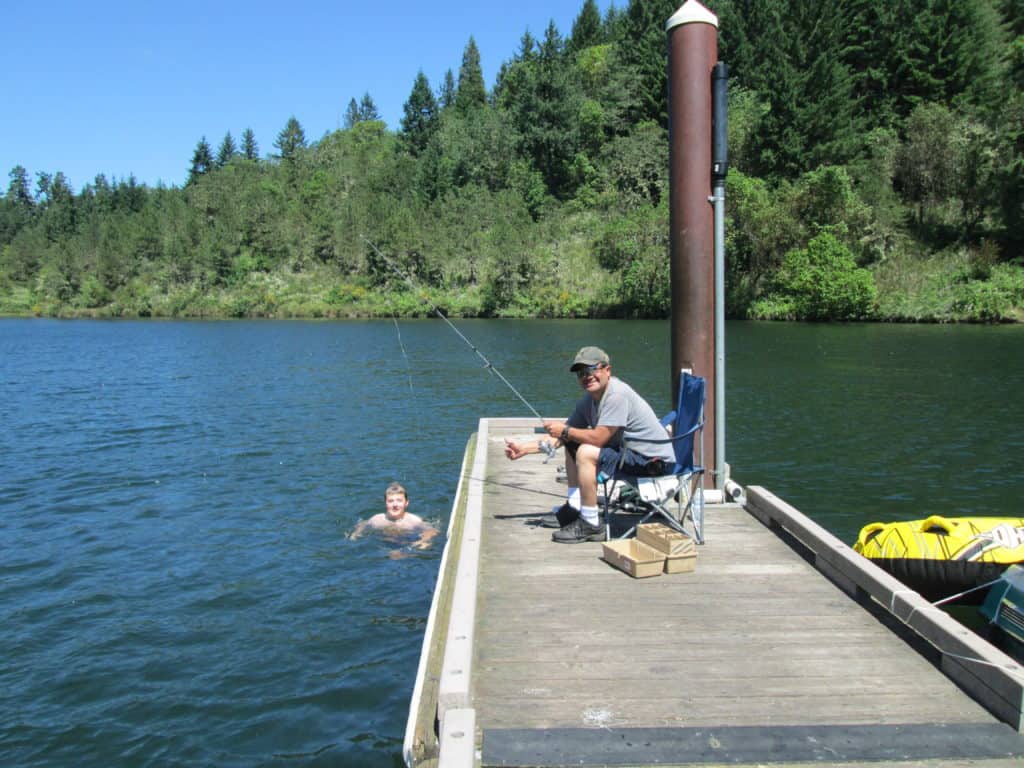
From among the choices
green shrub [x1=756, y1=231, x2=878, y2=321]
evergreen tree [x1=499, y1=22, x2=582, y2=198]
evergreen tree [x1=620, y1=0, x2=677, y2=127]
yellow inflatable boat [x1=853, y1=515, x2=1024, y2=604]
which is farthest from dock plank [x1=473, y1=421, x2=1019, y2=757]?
evergreen tree [x1=499, y1=22, x2=582, y2=198]

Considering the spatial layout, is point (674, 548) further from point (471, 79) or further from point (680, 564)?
point (471, 79)

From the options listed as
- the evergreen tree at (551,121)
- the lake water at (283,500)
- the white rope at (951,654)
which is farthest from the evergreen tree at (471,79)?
the white rope at (951,654)

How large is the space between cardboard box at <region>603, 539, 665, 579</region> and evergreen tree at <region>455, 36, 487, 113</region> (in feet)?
391

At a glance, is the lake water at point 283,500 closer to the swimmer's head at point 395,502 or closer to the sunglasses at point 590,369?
the swimmer's head at point 395,502

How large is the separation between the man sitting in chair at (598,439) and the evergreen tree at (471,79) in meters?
118

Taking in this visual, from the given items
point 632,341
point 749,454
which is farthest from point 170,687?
point 632,341

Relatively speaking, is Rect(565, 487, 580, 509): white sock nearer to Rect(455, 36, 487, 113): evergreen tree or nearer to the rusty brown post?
the rusty brown post

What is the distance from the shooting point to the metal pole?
22.2 ft

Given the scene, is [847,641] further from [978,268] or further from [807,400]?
[978,268]

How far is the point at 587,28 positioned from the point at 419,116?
24463 millimetres

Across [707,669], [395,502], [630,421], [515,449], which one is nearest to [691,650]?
[707,669]

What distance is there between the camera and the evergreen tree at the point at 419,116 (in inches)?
4149

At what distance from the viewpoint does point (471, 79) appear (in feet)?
399

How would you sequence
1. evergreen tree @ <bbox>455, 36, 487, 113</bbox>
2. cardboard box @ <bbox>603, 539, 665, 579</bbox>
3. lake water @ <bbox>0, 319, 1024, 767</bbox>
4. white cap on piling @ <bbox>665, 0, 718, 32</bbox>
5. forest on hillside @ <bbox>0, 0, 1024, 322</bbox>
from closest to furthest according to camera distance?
1. cardboard box @ <bbox>603, 539, 665, 579</bbox>
2. lake water @ <bbox>0, 319, 1024, 767</bbox>
3. white cap on piling @ <bbox>665, 0, 718, 32</bbox>
4. forest on hillside @ <bbox>0, 0, 1024, 322</bbox>
5. evergreen tree @ <bbox>455, 36, 487, 113</bbox>
